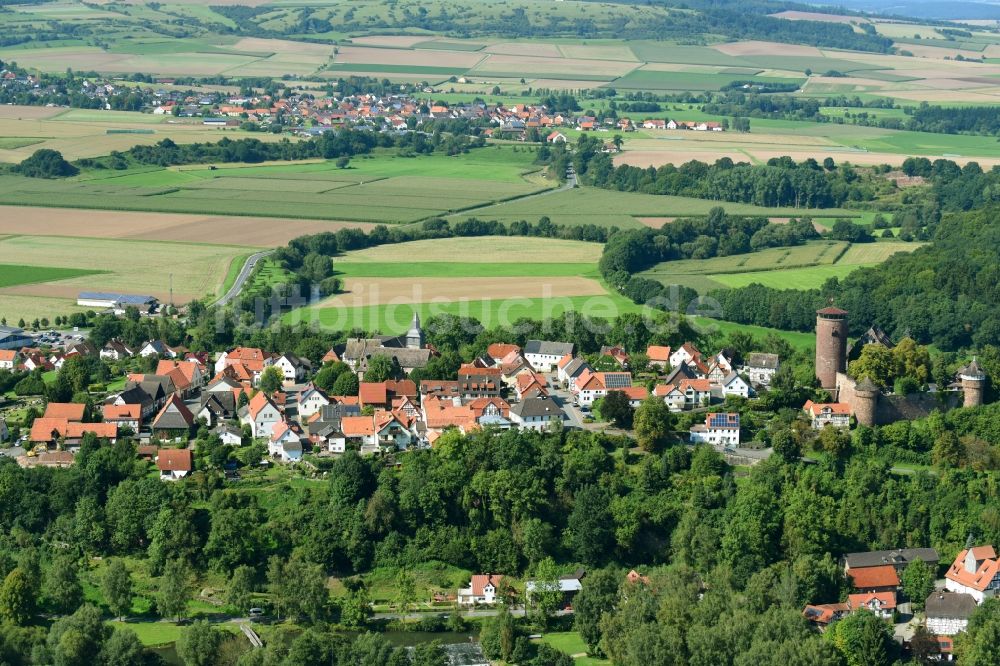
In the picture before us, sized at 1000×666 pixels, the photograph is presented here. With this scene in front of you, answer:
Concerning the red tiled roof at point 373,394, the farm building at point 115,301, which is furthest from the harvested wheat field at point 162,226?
the red tiled roof at point 373,394

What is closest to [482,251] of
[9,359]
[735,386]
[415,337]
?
[415,337]

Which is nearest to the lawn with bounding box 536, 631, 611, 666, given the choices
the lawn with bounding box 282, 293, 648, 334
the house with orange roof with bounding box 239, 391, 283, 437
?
the house with orange roof with bounding box 239, 391, 283, 437

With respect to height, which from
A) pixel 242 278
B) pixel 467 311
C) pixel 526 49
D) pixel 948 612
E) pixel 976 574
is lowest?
pixel 948 612

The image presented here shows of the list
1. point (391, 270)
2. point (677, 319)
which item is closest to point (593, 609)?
point (677, 319)

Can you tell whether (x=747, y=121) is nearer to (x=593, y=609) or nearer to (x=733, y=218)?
(x=733, y=218)

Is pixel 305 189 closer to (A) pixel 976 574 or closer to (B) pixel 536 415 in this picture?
(B) pixel 536 415
